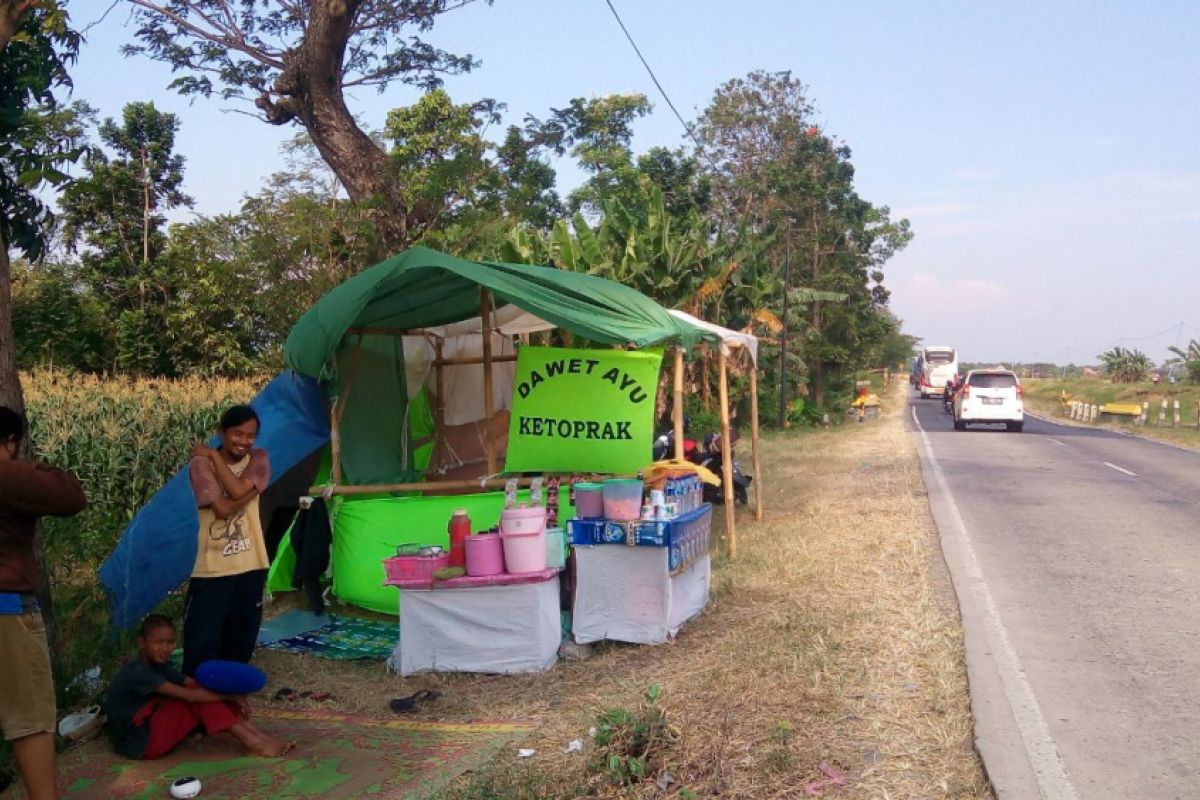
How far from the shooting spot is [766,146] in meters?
40.5

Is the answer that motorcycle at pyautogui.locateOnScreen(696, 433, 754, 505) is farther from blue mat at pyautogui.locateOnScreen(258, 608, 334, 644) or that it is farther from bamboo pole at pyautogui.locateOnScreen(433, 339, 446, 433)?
blue mat at pyautogui.locateOnScreen(258, 608, 334, 644)

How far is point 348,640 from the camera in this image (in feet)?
24.4

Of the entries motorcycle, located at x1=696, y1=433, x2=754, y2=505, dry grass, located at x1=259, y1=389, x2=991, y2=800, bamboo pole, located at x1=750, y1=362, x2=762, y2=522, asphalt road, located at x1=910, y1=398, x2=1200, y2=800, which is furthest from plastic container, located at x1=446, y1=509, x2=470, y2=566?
motorcycle, located at x1=696, y1=433, x2=754, y2=505

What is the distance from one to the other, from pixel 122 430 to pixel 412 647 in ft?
16.6

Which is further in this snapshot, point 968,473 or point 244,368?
point 244,368

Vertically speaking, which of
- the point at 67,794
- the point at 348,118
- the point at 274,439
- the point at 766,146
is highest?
the point at 766,146

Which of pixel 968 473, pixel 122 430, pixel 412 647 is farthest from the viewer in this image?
pixel 968 473

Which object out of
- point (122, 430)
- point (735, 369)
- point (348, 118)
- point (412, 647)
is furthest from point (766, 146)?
point (412, 647)

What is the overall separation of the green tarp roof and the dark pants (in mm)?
2477

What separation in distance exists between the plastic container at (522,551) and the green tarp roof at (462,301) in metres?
1.75

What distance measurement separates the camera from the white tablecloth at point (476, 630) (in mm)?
6578

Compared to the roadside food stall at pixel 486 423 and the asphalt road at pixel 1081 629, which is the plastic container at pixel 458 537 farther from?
the asphalt road at pixel 1081 629

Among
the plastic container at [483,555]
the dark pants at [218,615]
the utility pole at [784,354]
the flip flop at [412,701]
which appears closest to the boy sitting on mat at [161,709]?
the dark pants at [218,615]

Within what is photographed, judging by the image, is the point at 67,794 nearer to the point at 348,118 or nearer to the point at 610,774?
the point at 610,774
